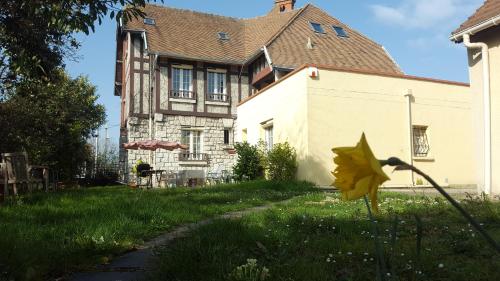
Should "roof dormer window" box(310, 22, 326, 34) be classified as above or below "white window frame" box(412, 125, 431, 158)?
above

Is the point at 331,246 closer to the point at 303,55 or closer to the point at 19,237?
the point at 19,237

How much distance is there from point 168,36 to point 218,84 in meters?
3.31

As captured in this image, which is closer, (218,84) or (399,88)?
(399,88)

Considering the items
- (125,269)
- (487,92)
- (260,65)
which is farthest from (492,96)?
(260,65)

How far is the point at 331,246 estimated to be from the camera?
3312mm

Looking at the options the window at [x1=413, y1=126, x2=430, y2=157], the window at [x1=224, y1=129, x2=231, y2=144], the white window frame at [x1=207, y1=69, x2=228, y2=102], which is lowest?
the window at [x1=413, y1=126, x2=430, y2=157]

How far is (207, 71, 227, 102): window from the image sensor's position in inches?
848

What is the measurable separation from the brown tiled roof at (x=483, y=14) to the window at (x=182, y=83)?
13.5m

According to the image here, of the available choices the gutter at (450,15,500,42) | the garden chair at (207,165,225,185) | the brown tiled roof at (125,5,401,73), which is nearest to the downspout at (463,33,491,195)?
the gutter at (450,15,500,42)

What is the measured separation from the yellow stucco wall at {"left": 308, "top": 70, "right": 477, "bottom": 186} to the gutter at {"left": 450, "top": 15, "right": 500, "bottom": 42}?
4.71 metres

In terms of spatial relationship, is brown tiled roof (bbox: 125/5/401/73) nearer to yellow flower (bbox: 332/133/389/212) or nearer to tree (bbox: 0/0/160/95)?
tree (bbox: 0/0/160/95)

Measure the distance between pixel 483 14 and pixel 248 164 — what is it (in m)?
8.45

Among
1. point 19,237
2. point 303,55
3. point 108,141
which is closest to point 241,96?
point 303,55

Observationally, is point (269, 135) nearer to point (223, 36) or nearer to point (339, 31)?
point (223, 36)
